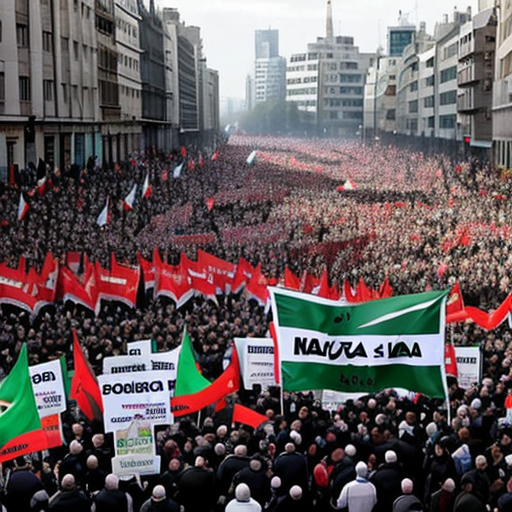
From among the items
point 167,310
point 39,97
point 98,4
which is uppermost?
point 98,4

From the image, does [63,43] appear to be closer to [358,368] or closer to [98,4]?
[98,4]

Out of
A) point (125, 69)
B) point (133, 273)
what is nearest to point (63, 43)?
point (125, 69)

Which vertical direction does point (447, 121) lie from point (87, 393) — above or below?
above

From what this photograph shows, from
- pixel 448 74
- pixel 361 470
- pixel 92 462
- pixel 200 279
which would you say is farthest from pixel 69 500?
pixel 448 74

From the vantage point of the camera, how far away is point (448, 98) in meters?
118

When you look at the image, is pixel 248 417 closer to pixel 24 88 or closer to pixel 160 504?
pixel 160 504

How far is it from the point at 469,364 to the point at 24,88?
45.5 meters

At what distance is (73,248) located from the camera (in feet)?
118

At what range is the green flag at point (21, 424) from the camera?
13055mm

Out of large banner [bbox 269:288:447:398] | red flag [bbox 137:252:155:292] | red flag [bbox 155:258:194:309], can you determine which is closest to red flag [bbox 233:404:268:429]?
large banner [bbox 269:288:447:398]

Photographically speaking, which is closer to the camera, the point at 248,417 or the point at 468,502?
the point at 468,502

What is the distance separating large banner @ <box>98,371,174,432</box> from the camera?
47.3 ft

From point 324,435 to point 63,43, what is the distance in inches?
2230

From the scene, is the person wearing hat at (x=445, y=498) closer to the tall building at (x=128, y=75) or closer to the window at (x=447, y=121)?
the tall building at (x=128, y=75)
